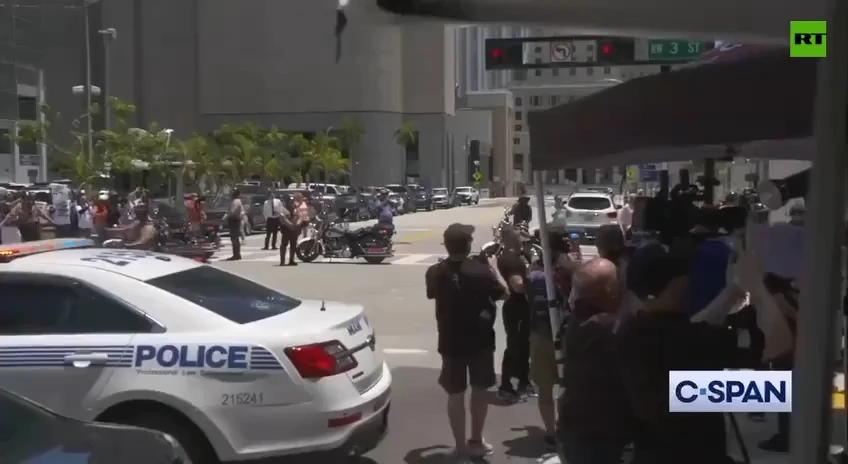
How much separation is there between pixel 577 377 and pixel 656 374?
575mm

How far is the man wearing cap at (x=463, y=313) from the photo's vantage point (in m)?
6.00

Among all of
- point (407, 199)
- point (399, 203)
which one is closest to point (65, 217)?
point (399, 203)

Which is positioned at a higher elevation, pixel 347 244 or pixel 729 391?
pixel 729 391

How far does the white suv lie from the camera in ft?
84.9

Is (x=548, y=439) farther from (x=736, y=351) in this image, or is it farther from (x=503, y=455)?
(x=736, y=351)

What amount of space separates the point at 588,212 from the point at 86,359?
22.2 meters

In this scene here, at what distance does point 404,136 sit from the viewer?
80125 millimetres

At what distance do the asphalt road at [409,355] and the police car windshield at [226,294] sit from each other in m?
1.32

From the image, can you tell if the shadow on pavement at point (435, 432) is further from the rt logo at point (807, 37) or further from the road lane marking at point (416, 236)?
the road lane marking at point (416, 236)

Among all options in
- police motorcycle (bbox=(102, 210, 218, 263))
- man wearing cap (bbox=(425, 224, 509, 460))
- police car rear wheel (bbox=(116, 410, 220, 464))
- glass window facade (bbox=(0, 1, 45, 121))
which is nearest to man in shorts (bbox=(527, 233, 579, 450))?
man wearing cap (bbox=(425, 224, 509, 460))

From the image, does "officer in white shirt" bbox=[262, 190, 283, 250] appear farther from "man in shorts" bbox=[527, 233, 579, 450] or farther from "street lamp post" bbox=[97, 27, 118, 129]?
"man in shorts" bbox=[527, 233, 579, 450]

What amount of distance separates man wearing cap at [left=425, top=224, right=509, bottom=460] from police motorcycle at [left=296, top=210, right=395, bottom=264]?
603 inches

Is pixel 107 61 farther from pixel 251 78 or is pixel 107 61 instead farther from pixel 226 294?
pixel 251 78

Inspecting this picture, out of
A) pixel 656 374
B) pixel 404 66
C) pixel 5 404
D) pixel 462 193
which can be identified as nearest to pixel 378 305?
pixel 5 404
